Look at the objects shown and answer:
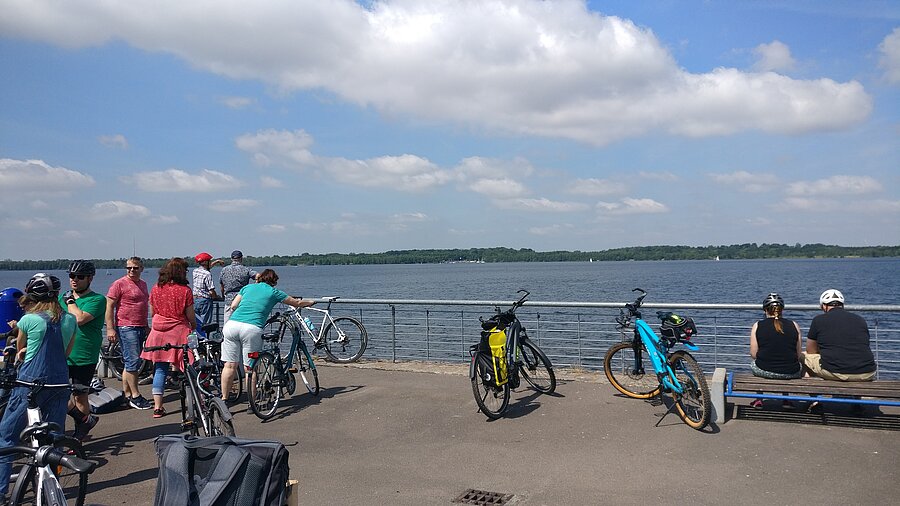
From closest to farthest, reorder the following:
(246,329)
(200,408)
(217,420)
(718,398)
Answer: (217,420) → (200,408) → (718,398) → (246,329)

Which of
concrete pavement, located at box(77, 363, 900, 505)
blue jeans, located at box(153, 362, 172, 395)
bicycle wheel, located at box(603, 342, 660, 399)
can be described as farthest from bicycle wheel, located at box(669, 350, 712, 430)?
blue jeans, located at box(153, 362, 172, 395)

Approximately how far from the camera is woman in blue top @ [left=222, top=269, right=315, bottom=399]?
809 cm

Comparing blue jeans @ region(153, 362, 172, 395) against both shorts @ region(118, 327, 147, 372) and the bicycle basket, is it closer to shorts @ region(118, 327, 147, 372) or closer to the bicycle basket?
shorts @ region(118, 327, 147, 372)

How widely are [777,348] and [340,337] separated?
7.34 m

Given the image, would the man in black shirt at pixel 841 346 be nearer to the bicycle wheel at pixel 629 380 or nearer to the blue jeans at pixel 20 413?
the bicycle wheel at pixel 629 380

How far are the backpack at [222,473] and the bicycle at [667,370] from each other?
183 inches

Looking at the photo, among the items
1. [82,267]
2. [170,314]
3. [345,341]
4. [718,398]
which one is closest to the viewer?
[82,267]

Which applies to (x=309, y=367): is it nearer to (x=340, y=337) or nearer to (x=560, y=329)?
(x=340, y=337)

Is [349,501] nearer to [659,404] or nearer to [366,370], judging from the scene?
[659,404]

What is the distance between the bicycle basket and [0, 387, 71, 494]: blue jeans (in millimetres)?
5625

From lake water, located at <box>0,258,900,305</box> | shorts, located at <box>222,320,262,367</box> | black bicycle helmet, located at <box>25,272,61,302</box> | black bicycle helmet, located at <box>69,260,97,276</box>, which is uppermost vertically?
black bicycle helmet, located at <box>69,260,97,276</box>

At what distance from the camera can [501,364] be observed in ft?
25.8

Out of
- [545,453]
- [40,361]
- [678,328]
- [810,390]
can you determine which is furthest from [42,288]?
[810,390]

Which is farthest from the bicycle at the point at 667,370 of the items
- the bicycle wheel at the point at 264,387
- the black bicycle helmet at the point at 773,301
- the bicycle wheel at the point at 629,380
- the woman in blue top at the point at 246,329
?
the woman in blue top at the point at 246,329
